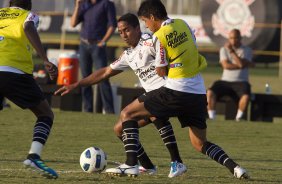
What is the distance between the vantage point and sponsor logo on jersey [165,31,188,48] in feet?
32.2

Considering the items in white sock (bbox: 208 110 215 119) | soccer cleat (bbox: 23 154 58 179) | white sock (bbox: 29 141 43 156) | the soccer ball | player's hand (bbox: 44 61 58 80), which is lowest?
white sock (bbox: 208 110 215 119)

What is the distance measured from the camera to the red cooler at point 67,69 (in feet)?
66.2

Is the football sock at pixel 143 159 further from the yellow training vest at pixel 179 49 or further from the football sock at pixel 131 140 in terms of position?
the yellow training vest at pixel 179 49

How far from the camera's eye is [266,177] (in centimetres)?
1063

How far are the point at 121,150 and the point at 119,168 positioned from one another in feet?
10.00

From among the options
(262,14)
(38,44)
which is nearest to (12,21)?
(38,44)

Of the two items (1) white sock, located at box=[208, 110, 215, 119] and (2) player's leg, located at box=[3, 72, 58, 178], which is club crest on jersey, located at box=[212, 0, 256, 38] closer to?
(1) white sock, located at box=[208, 110, 215, 119]

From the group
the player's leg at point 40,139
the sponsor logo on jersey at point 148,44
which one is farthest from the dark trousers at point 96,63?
the player's leg at point 40,139

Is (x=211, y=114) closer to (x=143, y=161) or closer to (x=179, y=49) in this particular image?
(x=143, y=161)

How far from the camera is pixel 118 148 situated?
44.3 feet

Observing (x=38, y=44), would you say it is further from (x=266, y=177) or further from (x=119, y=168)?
(x=266, y=177)

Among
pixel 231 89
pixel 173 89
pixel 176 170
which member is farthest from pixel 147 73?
pixel 231 89

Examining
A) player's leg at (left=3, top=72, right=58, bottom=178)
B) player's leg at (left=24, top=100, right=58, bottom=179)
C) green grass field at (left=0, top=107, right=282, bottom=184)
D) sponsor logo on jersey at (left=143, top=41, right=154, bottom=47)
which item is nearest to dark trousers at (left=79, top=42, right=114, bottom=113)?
green grass field at (left=0, top=107, right=282, bottom=184)

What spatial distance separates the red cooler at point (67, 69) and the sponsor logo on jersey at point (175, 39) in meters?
10.3
